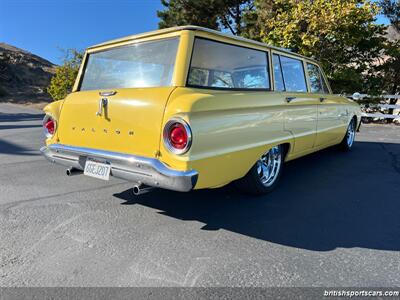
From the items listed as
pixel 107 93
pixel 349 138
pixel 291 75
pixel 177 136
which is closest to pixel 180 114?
pixel 177 136

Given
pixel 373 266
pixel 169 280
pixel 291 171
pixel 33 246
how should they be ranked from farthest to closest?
pixel 291 171 < pixel 33 246 < pixel 373 266 < pixel 169 280

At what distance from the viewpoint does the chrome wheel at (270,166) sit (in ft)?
12.3

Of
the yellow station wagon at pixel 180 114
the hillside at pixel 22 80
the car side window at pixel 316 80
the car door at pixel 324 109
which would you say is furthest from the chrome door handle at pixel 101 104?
the hillside at pixel 22 80

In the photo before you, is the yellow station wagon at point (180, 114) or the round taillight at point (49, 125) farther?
the round taillight at point (49, 125)

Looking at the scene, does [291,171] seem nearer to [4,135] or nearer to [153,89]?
[153,89]

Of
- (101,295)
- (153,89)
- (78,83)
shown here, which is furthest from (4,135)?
(101,295)

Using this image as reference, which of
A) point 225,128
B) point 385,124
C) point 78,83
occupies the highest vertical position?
point 385,124

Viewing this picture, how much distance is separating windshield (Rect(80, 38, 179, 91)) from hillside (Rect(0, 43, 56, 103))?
1191 inches

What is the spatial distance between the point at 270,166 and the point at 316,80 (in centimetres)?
208

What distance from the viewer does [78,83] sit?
3.78 metres

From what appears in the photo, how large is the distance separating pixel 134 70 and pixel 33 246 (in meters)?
1.91

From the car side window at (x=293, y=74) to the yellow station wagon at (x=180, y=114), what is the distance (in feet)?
0.10

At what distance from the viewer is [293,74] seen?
431cm

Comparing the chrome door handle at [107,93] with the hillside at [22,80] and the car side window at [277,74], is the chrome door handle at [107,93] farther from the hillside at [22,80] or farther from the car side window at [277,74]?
the hillside at [22,80]
